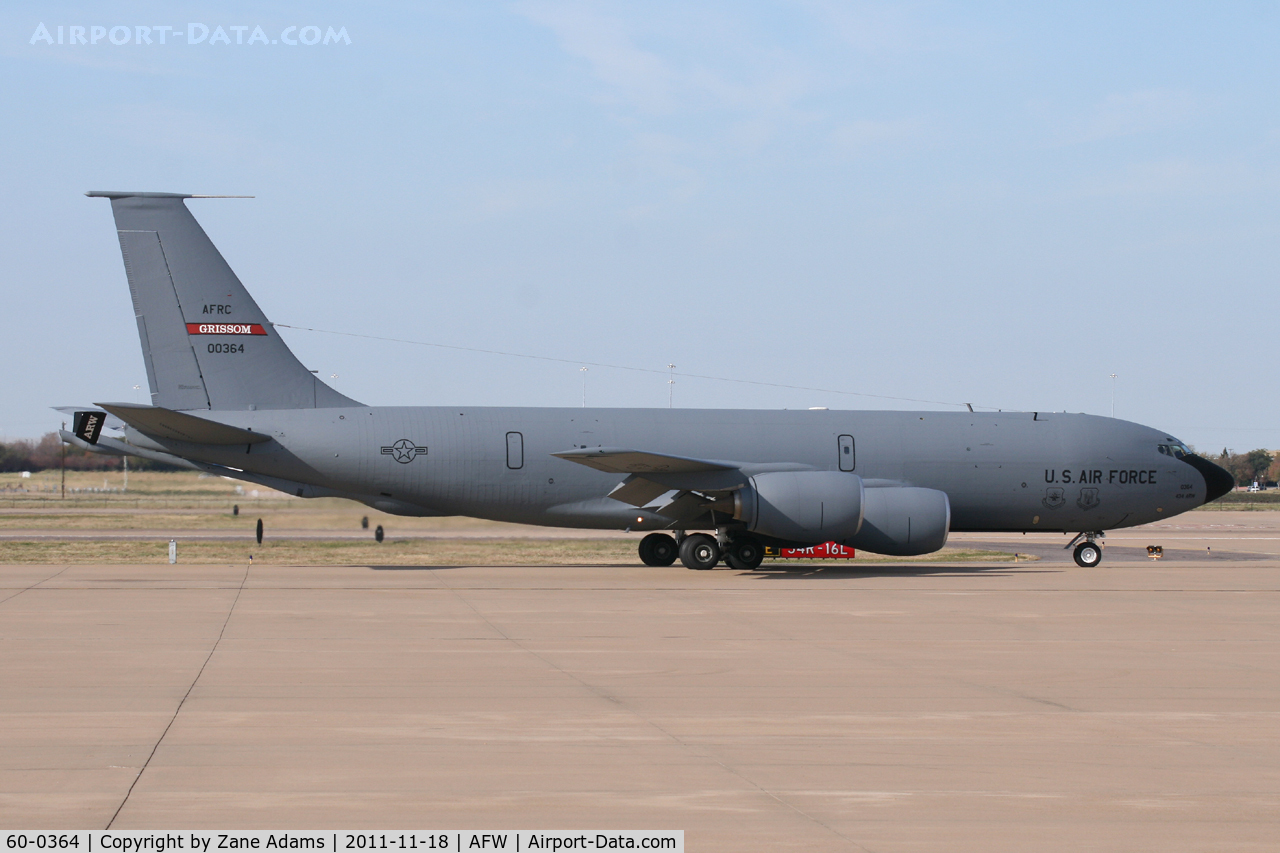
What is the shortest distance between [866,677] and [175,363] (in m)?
18.3

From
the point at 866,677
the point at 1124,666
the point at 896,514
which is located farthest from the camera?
the point at 896,514

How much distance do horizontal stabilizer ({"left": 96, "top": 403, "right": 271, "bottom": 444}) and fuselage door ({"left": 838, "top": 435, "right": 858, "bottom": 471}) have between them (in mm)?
12226

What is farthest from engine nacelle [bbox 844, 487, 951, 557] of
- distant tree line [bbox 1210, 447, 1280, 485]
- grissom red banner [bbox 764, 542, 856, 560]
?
distant tree line [bbox 1210, 447, 1280, 485]

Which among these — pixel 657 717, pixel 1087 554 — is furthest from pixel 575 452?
pixel 657 717

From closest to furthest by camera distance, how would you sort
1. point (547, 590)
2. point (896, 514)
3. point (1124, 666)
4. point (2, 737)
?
point (2, 737) → point (1124, 666) → point (547, 590) → point (896, 514)

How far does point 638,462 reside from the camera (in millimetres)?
24781

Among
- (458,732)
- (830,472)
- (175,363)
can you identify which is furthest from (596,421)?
(458,732)

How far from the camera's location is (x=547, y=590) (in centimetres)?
2184

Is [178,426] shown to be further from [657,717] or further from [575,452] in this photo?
[657,717]

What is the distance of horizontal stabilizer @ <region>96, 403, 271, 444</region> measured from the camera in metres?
23.3

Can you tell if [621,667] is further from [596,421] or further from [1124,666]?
A: [596,421]

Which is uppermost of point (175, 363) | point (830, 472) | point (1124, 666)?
point (175, 363)

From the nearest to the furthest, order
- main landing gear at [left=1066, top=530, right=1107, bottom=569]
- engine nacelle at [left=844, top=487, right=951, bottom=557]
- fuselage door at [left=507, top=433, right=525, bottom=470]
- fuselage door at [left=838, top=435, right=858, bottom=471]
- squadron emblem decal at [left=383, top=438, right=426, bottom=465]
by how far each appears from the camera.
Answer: engine nacelle at [left=844, top=487, right=951, bottom=557] < squadron emblem decal at [left=383, top=438, right=426, bottom=465] < fuselage door at [left=507, top=433, right=525, bottom=470] < fuselage door at [left=838, top=435, right=858, bottom=471] < main landing gear at [left=1066, top=530, right=1107, bottom=569]
